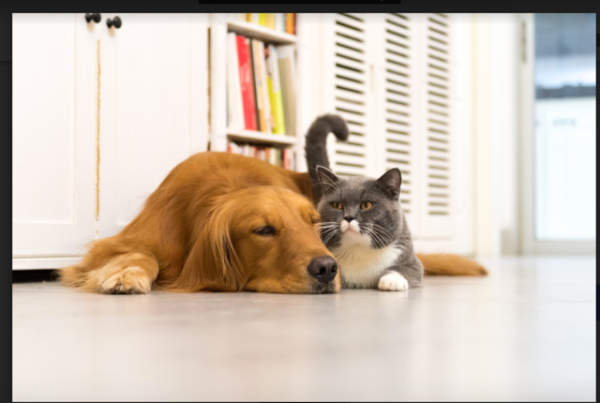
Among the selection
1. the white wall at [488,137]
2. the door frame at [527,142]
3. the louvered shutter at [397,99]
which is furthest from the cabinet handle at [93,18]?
the door frame at [527,142]

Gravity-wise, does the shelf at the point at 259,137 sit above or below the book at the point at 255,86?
below

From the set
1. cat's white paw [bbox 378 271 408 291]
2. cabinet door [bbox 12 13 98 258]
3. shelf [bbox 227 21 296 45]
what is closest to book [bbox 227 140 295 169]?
shelf [bbox 227 21 296 45]

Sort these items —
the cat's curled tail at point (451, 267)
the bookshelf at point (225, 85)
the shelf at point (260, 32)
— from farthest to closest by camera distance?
the shelf at point (260, 32)
the bookshelf at point (225, 85)
the cat's curled tail at point (451, 267)

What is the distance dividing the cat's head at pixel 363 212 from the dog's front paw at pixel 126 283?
23.0 inches

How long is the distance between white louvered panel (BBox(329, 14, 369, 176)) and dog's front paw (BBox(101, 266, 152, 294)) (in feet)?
6.48

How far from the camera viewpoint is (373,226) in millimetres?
1961

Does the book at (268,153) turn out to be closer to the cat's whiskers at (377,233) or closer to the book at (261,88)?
the book at (261,88)

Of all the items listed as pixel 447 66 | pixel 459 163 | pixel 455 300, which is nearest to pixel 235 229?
pixel 455 300

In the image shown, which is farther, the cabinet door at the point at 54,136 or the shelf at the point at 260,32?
the shelf at the point at 260,32

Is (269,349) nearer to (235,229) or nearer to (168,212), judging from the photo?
(235,229)

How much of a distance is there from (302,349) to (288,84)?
101 inches

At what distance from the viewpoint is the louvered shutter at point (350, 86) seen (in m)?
3.61

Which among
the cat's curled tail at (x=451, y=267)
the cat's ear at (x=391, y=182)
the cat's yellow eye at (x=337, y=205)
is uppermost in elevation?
the cat's ear at (x=391, y=182)

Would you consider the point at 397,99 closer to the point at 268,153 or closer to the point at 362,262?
the point at 268,153
